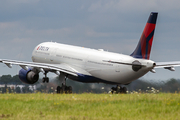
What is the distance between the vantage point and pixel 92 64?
3797 centimetres

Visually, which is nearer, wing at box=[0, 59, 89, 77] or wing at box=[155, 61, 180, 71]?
wing at box=[0, 59, 89, 77]

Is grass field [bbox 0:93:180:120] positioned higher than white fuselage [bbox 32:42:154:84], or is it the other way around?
white fuselage [bbox 32:42:154:84]

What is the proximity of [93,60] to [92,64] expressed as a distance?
44cm

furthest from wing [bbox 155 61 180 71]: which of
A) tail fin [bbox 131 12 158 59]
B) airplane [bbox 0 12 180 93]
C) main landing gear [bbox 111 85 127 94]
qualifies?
tail fin [bbox 131 12 158 59]

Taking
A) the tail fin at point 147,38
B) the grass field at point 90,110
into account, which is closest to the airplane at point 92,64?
the tail fin at point 147,38

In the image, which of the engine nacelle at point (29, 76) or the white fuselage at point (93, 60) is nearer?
the white fuselage at point (93, 60)

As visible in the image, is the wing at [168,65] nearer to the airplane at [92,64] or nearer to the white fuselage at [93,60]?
the airplane at [92,64]

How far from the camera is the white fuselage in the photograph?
33969mm

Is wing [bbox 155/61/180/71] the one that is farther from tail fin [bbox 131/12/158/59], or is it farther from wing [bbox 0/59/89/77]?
wing [bbox 0/59/89/77]

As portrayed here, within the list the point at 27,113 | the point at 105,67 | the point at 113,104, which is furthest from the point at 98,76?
the point at 27,113

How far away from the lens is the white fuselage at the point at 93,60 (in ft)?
111

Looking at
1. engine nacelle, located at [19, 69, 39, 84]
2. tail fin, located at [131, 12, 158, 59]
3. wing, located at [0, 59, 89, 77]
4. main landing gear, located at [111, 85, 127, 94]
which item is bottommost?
main landing gear, located at [111, 85, 127, 94]

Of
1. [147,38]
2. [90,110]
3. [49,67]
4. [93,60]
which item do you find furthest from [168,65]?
[90,110]

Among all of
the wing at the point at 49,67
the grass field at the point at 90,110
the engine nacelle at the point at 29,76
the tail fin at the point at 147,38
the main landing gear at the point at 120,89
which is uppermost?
the tail fin at the point at 147,38
